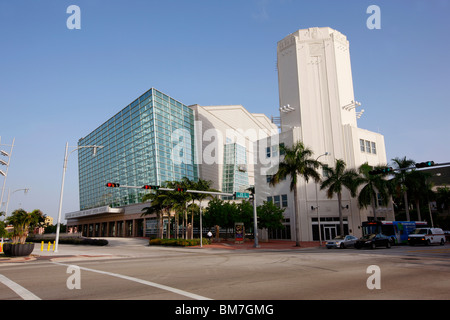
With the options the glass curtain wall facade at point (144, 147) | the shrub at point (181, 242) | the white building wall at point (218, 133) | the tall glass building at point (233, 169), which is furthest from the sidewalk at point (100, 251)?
the tall glass building at point (233, 169)

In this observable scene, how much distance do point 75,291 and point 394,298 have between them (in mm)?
8314

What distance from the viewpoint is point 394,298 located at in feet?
24.5

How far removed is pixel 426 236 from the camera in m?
33.4

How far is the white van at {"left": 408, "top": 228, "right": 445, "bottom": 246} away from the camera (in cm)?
3334

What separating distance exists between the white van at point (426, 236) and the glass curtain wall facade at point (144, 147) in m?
44.7

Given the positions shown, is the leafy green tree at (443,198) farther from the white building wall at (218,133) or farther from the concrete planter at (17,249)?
the concrete planter at (17,249)

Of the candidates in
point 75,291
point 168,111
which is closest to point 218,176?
point 168,111

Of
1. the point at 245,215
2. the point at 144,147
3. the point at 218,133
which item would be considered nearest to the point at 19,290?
the point at 245,215

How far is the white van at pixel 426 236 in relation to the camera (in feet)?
109

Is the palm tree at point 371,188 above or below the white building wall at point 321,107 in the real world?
below

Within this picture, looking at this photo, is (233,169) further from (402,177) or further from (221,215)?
(402,177)

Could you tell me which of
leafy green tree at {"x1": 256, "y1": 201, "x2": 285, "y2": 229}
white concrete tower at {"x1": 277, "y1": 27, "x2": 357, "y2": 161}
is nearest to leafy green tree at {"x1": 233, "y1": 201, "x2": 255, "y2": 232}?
leafy green tree at {"x1": 256, "y1": 201, "x2": 285, "y2": 229}

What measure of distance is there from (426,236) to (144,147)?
5260 cm
